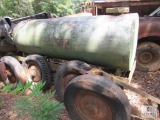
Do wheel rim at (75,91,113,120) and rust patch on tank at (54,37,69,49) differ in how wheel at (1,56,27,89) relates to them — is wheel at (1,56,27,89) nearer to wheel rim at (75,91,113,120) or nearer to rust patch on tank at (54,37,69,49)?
rust patch on tank at (54,37,69,49)

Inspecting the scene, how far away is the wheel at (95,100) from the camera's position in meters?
2.36

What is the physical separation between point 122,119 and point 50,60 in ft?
6.80

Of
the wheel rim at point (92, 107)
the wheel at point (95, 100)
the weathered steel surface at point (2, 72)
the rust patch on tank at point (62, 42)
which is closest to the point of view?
the wheel at point (95, 100)

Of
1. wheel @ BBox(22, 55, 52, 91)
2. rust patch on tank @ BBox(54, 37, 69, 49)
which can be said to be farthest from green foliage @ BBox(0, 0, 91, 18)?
rust patch on tank @ BBox(54, 37, 69, 49)

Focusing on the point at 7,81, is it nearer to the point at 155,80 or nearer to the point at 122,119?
the point at 122,119

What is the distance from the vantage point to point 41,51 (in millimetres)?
3701

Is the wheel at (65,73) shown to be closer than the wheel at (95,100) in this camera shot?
No

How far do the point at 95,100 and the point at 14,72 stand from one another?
80.0 inches

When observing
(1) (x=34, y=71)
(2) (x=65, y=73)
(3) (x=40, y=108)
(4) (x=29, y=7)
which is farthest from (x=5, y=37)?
(4) (x=29, y=7)

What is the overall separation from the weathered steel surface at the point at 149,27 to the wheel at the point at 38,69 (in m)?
2.47

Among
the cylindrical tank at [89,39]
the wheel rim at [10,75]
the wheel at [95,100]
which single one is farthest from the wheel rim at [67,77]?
the wheel rim at [10,75]

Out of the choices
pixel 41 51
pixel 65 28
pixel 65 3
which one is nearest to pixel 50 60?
pixel 41 51

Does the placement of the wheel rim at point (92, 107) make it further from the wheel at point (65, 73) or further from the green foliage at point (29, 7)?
the green foliage at point (29, 7)

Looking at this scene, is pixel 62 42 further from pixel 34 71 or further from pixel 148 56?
pixel 148 56
